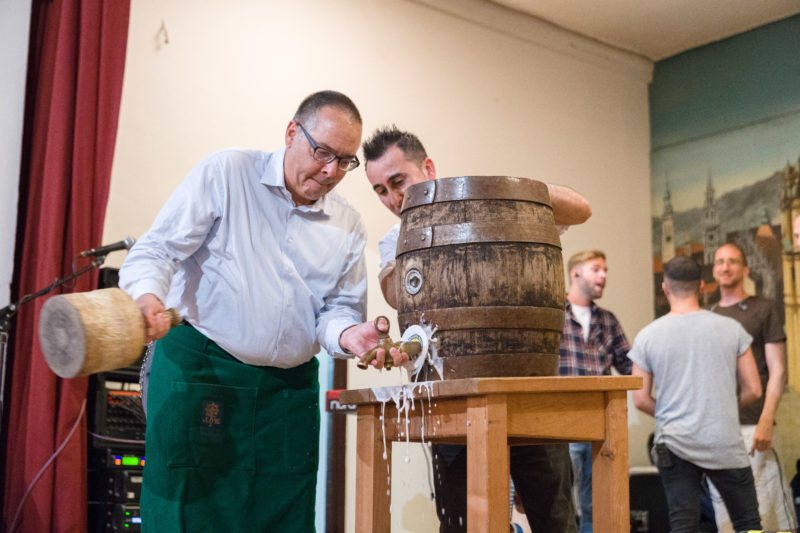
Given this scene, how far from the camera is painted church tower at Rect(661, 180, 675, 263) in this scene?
21.7ft

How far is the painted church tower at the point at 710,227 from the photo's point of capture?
630 centimetres

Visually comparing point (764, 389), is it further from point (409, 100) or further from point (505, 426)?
point (505, 426)

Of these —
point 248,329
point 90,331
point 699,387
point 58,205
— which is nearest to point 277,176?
point 248,329

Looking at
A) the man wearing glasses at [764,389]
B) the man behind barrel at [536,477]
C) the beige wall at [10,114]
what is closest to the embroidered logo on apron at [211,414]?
the man behind barrel at [536,477]

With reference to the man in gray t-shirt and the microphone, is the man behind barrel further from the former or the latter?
the man in gray t-shirt

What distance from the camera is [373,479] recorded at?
1.89 m

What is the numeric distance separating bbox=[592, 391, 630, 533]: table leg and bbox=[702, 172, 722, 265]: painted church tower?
4.90 metres

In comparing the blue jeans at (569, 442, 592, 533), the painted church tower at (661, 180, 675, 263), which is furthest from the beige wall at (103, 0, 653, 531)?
the blue jeans at (569, 442, 592, 533)

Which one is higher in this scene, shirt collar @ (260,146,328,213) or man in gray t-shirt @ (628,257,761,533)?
shirt collar @ (260,146,328,213)

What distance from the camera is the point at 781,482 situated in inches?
203

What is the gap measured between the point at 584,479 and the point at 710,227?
2514 millimetres

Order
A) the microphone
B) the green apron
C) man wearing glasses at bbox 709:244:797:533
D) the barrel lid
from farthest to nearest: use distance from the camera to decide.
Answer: man wearing glasses at bbox 709:244:797:533, the microphone, the green apron, the barrel lid

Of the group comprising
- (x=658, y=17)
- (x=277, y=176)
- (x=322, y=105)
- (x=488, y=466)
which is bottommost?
(x=488, y=466)

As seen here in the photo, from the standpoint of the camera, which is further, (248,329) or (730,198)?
(730,198)
